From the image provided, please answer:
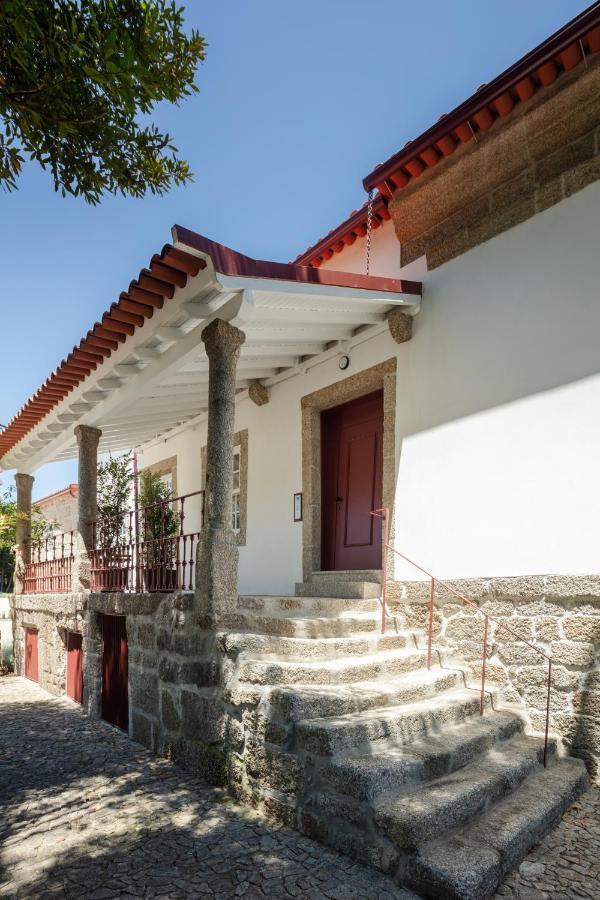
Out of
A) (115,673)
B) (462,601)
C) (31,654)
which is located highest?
(462,601)

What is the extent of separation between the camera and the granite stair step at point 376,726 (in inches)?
127

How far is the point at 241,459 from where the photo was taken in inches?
317

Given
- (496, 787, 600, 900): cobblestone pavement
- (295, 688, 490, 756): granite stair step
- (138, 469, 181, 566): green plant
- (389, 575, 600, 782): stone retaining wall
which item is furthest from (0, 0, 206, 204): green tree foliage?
(496, 787, 600, 900): cobblestone pavement

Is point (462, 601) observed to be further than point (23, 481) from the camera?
No

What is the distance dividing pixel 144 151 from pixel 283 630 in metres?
3.30

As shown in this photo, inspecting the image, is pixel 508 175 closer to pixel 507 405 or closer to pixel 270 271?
pixel 507 405

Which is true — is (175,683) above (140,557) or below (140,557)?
below

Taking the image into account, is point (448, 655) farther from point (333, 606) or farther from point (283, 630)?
point (283, 630)

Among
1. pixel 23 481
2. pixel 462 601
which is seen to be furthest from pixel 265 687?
pixel 23 481

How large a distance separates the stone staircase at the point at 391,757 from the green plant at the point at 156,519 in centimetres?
129

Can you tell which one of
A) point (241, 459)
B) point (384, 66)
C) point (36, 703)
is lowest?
point (36, 703)

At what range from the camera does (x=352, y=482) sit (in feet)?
21.7

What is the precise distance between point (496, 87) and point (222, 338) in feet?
9.43

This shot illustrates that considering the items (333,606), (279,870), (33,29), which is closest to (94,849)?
(279,870)
